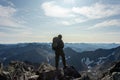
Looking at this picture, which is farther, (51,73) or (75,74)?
(75,74)

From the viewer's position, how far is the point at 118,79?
16.9 meters

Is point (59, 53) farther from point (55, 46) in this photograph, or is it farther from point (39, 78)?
point (39, 78)

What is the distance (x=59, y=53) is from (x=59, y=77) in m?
3.79

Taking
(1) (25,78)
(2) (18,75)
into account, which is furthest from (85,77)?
(2) (18,75)

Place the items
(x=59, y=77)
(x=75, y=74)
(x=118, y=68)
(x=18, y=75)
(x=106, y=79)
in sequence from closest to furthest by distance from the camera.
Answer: (x=106, y=79), (x=118, y=68), (x=59, y=77), (x=75, y=74), (x=18, y=75)

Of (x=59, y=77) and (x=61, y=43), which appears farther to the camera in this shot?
(x=61, y=43)

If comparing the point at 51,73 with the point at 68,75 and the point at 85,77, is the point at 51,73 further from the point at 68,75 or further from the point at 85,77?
the point at 85,77

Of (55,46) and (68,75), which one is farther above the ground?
(55,46)

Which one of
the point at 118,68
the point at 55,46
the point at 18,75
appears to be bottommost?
the point at 18,75

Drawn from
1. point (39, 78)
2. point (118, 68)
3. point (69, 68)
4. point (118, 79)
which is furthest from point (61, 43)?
point (118, 79)

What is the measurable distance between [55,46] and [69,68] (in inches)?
127

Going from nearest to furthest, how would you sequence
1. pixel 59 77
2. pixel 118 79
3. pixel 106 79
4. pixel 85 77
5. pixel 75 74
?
pixel 118 79
pixel 106 79
pixel 85 77
pixel 59 77
pixel 75 74

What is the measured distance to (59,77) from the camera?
2348 cm

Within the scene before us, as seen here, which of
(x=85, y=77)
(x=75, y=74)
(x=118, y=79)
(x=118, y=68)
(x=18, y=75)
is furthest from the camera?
(x=18, y=75)
